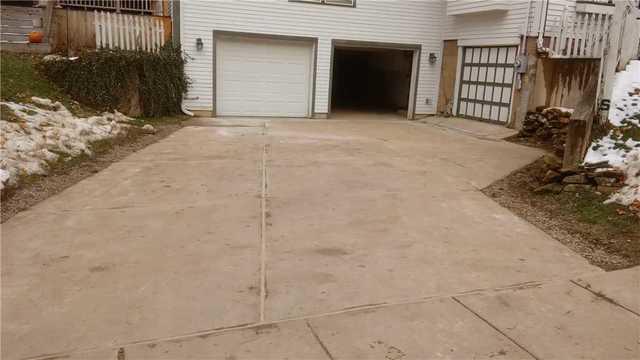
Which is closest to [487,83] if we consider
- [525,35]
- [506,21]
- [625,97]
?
[506,21]

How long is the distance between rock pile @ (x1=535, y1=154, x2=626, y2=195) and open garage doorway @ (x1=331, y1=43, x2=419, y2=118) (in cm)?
848

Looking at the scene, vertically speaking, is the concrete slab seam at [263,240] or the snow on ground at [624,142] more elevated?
the snow on ground at [624,142]

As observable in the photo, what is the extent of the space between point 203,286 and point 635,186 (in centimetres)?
449

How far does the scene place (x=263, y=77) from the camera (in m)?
13.1

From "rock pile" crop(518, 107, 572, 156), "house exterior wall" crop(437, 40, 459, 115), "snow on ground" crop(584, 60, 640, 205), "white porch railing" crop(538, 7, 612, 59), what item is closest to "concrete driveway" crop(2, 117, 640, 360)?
"snow on ground" crop(584, 60, 640, 205)

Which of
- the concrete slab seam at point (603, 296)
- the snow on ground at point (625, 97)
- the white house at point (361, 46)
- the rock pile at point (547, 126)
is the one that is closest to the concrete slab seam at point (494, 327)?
the concrete slab seam at point (603, 296)

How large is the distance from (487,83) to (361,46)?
3.45 metres

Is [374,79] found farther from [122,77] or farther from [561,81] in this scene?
[122,77]

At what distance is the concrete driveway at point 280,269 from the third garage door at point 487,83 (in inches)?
223

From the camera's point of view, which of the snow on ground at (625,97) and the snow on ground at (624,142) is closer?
the snow on ground at (624,142)

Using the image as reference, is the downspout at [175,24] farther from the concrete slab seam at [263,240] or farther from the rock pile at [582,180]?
the rock pile at [582,180]

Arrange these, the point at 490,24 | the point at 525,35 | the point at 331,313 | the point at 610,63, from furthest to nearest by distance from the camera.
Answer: the point at 490,24 < the point at 525,35 < the point at 610,63 < the point at 331,313

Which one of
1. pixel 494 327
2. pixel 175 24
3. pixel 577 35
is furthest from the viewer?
pixel 175 24

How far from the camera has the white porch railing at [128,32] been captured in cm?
1142
